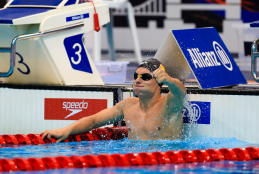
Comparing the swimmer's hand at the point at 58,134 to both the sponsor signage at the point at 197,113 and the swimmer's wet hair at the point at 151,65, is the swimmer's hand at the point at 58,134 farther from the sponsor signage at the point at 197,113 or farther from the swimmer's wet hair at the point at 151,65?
the sponsor signage at the point at 197,113

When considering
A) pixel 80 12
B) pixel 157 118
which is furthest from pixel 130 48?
pixel 157 118

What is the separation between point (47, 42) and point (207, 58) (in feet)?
5.14

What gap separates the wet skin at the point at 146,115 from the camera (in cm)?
338

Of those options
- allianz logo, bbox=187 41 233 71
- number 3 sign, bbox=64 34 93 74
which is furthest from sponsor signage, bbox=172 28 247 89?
number 3 sign, bbox=64 34 93 74

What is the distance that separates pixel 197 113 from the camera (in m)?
3.80

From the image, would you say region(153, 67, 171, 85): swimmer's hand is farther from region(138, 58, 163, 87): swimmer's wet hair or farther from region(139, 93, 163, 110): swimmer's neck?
region(139, 93, 163, 110): swimmer's neck

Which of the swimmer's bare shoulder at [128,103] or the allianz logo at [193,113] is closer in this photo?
the swimmer's bare shoulder at [128,103]

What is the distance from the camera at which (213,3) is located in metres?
11.9

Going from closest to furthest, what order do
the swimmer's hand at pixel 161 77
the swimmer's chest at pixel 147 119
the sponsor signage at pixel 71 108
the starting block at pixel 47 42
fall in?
1. the swimmer's hand at pixel 161 77
2. the swimmer's chest at pixel 147 119
3. the starting block at pixel 47 42
4. the sponsor signage at pixel 71 108

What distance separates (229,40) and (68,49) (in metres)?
8.46

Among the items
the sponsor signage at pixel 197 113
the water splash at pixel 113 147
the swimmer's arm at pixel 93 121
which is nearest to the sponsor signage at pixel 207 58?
the sponsor signage at pixel 197 113

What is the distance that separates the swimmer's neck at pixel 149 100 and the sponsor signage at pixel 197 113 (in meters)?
0.42

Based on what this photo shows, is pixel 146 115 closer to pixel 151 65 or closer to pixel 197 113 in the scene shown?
pixel 151 65

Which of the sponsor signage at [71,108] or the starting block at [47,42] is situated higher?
the starting block at [47,42]
